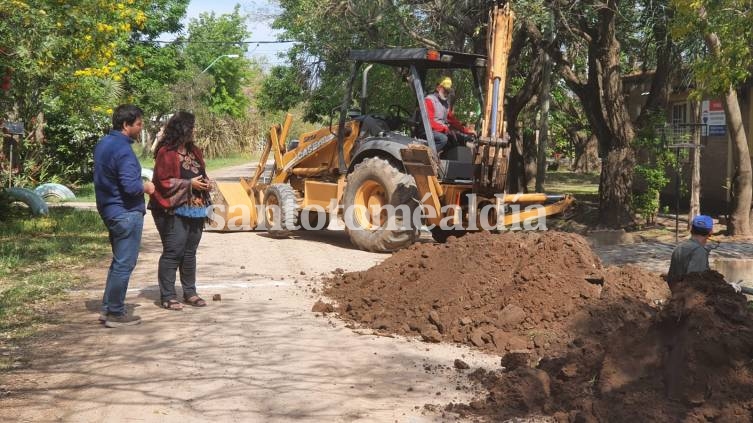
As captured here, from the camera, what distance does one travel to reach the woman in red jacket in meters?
7.77

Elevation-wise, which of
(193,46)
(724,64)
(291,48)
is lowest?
(724,64)

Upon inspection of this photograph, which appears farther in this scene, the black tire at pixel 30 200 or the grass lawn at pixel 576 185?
the grass lawn at pixel 576 185

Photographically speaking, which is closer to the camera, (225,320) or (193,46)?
(225,320)

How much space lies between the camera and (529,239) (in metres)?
8.58

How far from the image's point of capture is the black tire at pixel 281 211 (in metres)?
13.9

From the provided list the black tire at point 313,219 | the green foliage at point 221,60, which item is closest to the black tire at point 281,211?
the black tire at point 313,219

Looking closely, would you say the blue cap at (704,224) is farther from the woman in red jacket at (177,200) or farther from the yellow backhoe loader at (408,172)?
the yellow backhoe loader at (408,172)

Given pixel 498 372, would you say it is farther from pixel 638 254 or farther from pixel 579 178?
pixel 579 178

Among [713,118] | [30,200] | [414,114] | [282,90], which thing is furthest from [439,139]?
[282,90]

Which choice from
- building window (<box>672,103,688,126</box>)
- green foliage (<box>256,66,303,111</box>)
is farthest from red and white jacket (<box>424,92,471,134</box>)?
green foliage (<box>256,66,303,111</box>)

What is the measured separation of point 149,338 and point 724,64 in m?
7.70

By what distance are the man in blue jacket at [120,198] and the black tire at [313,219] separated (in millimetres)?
6810

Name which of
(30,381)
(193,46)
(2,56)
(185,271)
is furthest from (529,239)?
(193,46)

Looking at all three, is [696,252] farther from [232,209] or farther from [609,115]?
[232,209]
